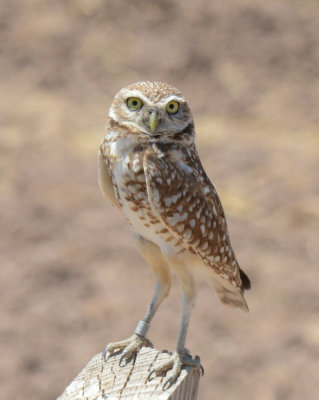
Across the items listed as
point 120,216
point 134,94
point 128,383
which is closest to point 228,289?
point 128,383

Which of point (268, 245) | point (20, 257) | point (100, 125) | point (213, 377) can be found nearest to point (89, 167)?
point (100, 125)

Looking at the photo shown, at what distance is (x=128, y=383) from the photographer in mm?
→ 3494

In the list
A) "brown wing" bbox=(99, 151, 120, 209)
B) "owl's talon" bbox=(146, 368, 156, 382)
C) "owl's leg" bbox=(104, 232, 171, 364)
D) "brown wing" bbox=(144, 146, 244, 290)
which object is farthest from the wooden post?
"brown wing" bbox=(99, 151, 120, 209)

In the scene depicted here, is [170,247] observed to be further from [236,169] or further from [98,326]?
[236,169]

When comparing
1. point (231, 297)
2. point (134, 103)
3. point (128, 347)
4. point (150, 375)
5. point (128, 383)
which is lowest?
point (128, 383)

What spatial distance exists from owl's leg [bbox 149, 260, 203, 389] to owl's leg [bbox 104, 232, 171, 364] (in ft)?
0.69

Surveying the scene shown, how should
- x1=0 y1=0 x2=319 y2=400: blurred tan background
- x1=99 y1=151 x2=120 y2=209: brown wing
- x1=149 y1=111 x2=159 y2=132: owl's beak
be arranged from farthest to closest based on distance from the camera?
x1=0 y1=0 x2=319 y2=400: blurred tan background → x1=99 y1=151 x2=120 y2=209: brown wing → x1=149 y1=111 x2=159 y2=132: owl's beak

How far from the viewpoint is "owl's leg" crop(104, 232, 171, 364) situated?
13.3ft

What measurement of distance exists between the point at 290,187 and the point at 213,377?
10.0 feet

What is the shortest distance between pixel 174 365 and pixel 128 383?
1.15 ft

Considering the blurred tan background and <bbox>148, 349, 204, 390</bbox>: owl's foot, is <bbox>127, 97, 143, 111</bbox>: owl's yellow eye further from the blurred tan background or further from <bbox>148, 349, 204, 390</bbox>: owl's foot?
the blurred tan background

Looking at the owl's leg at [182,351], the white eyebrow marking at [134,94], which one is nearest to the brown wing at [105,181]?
the white eyebrow marking at [134,94]

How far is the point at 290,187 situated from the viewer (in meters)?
9.48

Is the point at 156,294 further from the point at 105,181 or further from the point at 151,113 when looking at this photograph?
the point at 151,113
